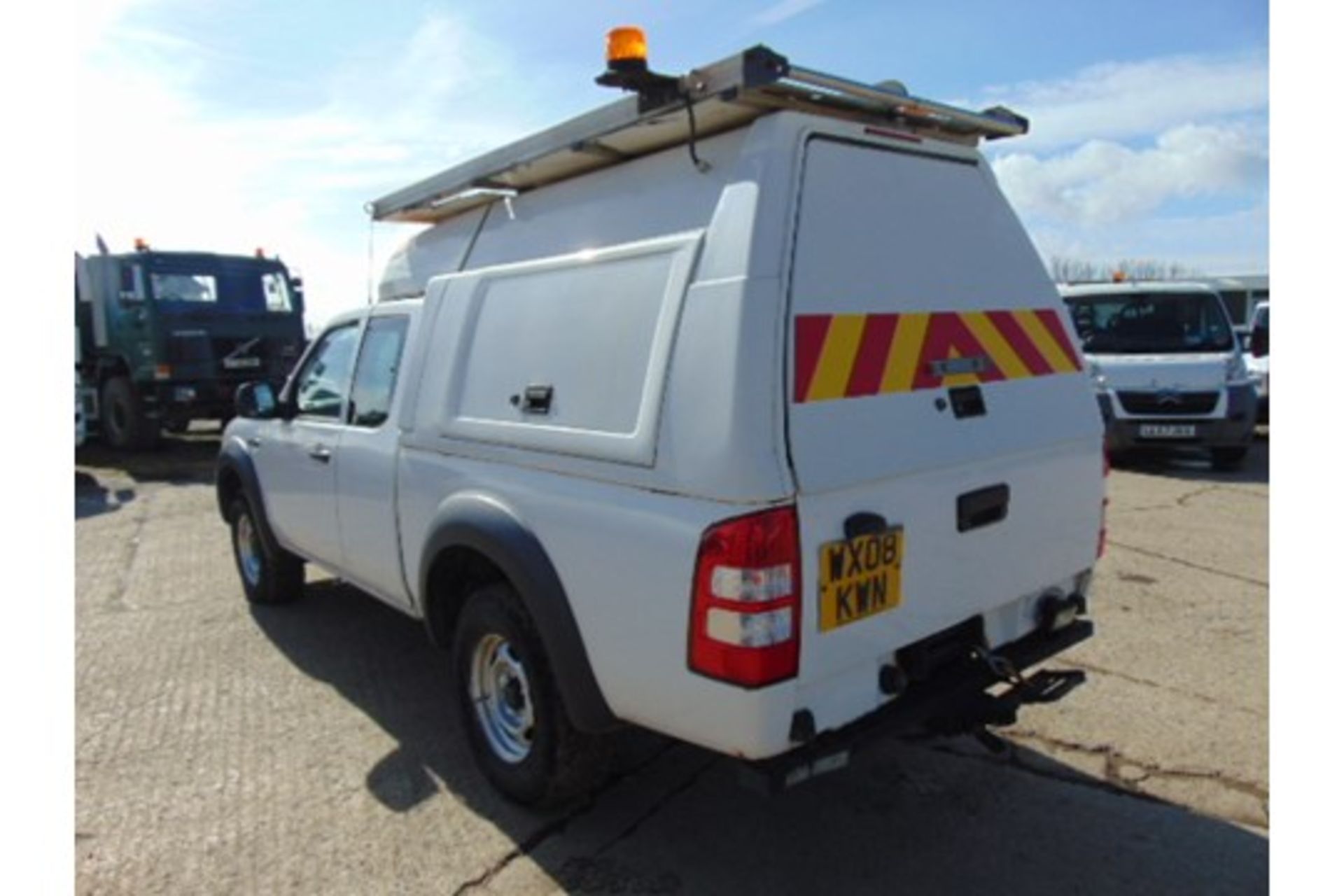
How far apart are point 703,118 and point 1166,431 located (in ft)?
28.7

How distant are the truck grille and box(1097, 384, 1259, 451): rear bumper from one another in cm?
7

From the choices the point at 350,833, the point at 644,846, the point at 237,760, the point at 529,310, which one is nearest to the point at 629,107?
the point at 529,310

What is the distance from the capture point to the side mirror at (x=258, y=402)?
15.5 ft

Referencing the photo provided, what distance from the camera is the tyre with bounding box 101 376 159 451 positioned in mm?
12594

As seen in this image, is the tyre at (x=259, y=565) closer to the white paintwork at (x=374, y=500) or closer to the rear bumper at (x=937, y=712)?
the white paintwork at (x=374, y=500)

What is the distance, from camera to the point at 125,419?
41.8 ft

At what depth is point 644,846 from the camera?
2.96 metres

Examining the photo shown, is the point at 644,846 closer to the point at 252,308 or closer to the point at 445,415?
the point at 445,415

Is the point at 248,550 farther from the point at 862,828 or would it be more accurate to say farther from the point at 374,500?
the point at 862,828

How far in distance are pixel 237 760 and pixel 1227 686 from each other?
427 centimetres

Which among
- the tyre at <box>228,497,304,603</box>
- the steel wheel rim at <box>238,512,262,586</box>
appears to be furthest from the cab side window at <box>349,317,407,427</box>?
the steel wheel rim at <box>238,512,262,586</box>

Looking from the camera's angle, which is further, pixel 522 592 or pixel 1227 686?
pixel 1227 686

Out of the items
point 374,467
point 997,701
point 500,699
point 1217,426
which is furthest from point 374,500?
point 1217,426

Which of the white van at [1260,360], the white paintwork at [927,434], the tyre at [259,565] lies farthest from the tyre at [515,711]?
the white van at [1260,360]
